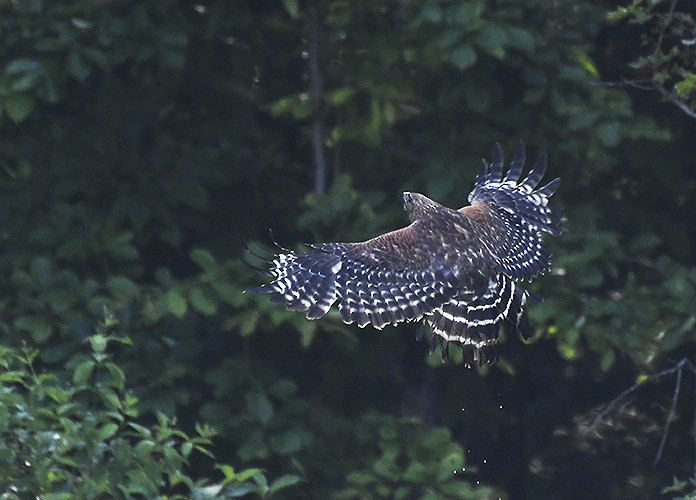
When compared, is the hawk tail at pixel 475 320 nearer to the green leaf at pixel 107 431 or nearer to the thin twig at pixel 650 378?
the thin twig at pixel 650 378

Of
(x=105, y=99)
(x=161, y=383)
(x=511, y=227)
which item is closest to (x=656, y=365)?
(x=511, y=227)

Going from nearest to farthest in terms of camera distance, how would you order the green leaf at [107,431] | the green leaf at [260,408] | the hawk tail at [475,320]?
the green leaf at [107,431], the hawk tail at [475,320], the green leaf at [260,408]

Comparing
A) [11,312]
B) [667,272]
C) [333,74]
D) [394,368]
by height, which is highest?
[333,74]

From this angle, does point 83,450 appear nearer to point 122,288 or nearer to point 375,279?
point 375,279

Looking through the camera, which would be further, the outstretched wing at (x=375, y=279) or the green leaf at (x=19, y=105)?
the green leaf at (x=19, y=105)

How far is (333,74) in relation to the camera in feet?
30.3

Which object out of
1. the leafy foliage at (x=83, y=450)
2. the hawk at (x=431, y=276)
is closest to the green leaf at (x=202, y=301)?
the hawk at (x=431, y=276)

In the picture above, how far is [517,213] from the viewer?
771 cm

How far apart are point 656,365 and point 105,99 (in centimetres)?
357

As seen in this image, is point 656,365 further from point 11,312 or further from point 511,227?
point 11,312

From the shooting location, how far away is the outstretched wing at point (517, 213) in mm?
7207

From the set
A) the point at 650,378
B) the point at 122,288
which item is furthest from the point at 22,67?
the point at 650,378

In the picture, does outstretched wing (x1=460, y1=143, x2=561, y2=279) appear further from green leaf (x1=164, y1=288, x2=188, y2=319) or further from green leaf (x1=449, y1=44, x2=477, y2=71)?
green leaf (x1=164, y1=288, x2=188, y2=319)

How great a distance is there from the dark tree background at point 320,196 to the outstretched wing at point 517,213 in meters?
0.51
